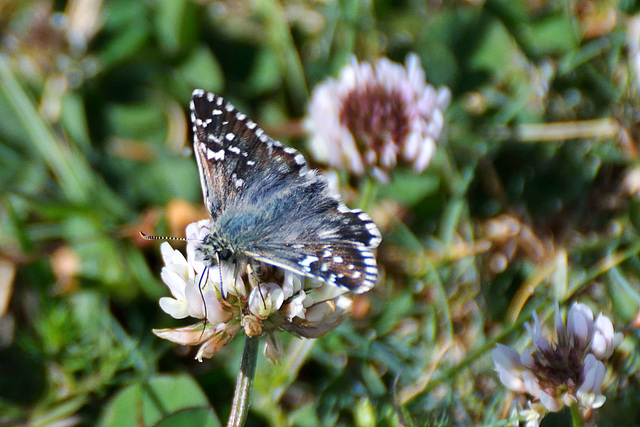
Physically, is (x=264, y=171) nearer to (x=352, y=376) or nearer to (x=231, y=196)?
(x=231, y=196)

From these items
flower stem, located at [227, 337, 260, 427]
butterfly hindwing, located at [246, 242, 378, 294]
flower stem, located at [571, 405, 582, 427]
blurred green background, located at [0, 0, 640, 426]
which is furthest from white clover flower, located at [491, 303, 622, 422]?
flower stem, located at [227, 337, 260, 427]

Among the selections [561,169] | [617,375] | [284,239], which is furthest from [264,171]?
[561,169]

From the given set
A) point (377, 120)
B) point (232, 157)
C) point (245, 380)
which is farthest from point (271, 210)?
point (377, 120)

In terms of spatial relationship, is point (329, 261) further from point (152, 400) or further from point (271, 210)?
point (152, 400)

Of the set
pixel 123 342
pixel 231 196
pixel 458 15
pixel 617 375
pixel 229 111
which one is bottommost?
pixel 617 375

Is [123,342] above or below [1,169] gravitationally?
below

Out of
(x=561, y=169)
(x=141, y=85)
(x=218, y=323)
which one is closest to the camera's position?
(x=218, y=323)

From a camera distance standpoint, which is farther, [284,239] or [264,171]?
[264,171]
